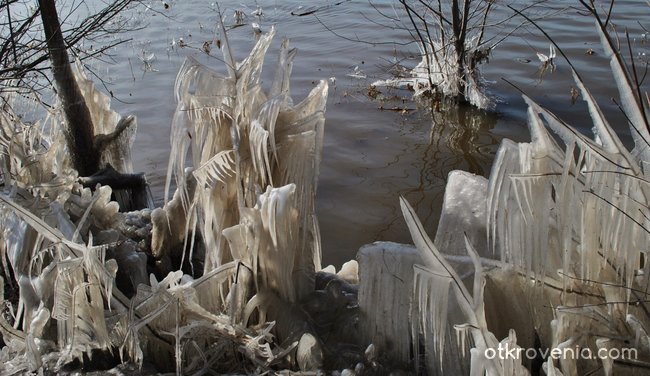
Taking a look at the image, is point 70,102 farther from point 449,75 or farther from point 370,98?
point 449,75

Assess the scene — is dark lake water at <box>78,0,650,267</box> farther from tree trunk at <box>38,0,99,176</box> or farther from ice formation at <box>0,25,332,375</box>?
ice formation at <box>0,25,332,375</box>

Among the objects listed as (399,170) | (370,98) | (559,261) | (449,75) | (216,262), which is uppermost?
(449,75)

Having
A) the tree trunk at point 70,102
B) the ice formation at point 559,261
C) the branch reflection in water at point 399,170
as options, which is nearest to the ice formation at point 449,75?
the branch reflection in water at point 399,170

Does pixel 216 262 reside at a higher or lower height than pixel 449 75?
lower

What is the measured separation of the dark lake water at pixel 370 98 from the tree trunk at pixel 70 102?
43.7 inches

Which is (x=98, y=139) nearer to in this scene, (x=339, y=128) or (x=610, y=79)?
(x=339, y=128)

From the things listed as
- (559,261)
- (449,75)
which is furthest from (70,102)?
(449,75)

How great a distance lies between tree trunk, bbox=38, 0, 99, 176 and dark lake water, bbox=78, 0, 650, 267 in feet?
3.64

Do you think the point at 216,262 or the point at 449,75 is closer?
the point at 216,262

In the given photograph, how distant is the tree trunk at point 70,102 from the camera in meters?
5.23

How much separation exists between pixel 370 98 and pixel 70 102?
424 cm

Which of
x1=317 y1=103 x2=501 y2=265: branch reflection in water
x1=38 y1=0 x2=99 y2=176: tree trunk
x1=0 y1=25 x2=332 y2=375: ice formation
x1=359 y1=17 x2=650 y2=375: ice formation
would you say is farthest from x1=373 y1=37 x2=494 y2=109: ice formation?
x1=359 y1=17 x2=650 y2=375: ice formation

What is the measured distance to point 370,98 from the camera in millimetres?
8633

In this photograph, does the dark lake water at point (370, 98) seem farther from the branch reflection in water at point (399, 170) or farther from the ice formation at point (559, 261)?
the ice formation at point (559, 261)
